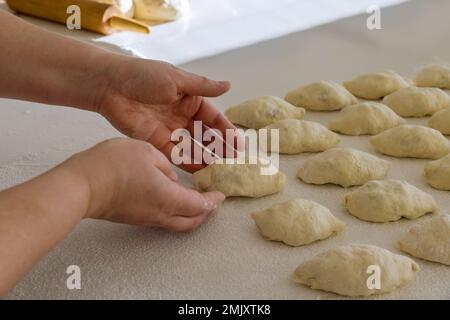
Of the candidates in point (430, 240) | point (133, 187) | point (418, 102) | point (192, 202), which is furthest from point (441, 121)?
point (133, 187)

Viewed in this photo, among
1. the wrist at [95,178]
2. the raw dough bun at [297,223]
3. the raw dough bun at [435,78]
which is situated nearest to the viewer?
the wrist at [95,178]

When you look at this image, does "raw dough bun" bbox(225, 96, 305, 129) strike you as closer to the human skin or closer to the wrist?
the human skin

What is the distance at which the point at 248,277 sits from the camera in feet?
4.28

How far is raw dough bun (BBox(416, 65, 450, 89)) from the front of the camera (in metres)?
2.12

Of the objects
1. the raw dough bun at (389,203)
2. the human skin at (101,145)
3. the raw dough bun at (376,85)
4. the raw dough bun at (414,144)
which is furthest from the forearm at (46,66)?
the raw dough bun at (376,85)

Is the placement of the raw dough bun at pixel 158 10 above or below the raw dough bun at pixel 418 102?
above

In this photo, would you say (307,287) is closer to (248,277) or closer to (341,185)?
(248,277)

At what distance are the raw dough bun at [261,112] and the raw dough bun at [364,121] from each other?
0.40 ft

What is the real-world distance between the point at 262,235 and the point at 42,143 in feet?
2.40

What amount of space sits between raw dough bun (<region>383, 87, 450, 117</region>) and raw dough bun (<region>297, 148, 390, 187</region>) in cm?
35

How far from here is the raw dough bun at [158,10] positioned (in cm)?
258

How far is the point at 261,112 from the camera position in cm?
191

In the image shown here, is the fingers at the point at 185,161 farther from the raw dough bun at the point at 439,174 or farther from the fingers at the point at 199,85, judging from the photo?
the raw dough bun at the point at 439,174
